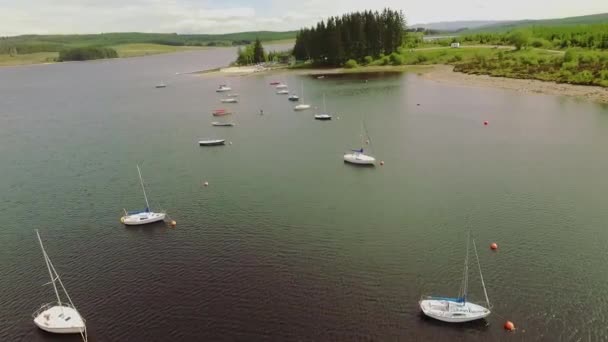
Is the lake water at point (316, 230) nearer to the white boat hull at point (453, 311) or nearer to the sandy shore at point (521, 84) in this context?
the white boat hull at point (453, 311)

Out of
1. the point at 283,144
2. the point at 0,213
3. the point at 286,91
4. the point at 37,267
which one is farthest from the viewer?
Result: the point at 286,91

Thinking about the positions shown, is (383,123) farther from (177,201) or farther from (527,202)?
(177,201)

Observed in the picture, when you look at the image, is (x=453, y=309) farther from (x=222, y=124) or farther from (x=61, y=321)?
(x=222, y=124)

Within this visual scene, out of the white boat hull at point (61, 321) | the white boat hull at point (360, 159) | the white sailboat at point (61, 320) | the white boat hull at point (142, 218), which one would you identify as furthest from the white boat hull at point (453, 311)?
the white boat hull at point (360, 159)

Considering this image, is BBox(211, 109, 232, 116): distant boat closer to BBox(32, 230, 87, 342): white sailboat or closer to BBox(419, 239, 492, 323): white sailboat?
BBox(32, 230, 87, 342): white sailboat

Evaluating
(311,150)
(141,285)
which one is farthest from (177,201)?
(311,150)

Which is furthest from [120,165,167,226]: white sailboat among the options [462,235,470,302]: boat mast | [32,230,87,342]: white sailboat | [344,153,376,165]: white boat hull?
[462,235,470,302]: boat mast

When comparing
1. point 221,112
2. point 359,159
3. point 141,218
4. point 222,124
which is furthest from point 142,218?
point 221,112
